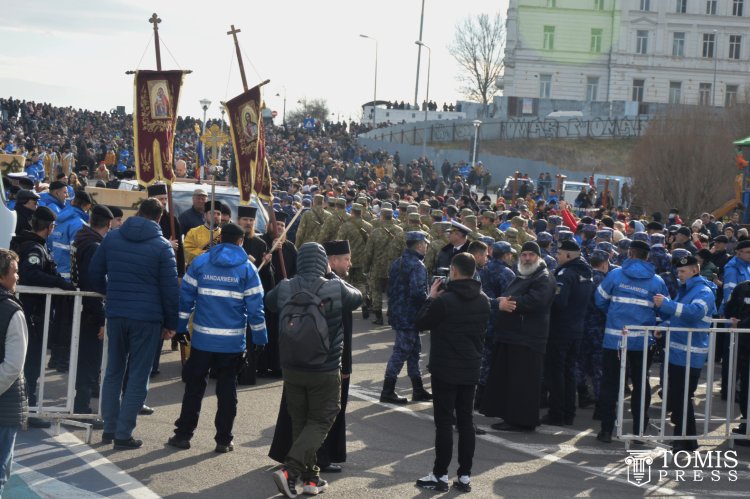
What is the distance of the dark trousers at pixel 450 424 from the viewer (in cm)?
815

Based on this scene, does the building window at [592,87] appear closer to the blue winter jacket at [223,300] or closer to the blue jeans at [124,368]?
the blue winter jacket at [223,300]

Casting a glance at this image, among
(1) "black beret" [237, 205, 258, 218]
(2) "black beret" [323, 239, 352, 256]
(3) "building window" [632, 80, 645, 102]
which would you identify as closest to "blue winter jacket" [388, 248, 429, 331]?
(1) "black beret" [237, 205, 258, 218]

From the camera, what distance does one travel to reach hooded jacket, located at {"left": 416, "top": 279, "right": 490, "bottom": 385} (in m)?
8.26

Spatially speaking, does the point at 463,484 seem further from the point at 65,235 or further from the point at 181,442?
the point at 65,235

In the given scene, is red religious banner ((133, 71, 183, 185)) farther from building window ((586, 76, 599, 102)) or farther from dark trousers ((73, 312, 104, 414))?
building window ((586, 76, 599, 102))

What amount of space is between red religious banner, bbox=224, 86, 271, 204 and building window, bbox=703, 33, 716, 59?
81.1m

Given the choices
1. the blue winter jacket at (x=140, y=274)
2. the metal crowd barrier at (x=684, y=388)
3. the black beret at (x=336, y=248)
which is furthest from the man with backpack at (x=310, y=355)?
the metal crowd barrier at (x=684, y=388)

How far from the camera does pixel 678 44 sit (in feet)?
282

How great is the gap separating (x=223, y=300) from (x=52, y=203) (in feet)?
19.7

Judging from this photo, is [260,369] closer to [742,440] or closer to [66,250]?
[66,250]

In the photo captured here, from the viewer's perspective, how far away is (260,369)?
40.2 feet

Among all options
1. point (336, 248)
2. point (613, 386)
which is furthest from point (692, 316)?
point (336, 248)

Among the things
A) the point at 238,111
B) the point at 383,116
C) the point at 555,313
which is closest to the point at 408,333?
the point at 555,313

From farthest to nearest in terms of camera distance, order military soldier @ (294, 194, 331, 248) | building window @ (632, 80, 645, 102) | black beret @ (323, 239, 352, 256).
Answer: building window @ (632, 80, 645, 102)
military soldier @ (294, 194, 331, 248)
black beret @ (323, 239, 352, 256)
